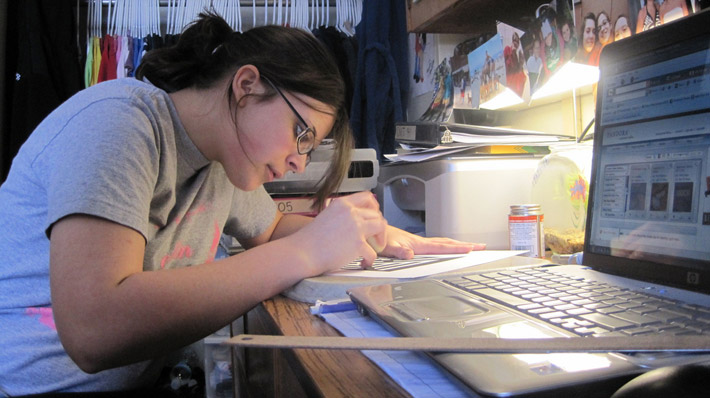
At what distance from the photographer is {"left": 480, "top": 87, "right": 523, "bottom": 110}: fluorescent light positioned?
1.20 meters

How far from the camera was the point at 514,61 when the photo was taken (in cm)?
115

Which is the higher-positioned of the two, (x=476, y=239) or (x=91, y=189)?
(x=91, y=189)

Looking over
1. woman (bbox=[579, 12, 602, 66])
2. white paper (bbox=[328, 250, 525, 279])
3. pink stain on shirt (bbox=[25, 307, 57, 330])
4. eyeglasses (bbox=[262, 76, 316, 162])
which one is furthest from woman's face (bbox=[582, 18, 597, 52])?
pink stain on shirt (bbox=[25, 307, 57, 330])

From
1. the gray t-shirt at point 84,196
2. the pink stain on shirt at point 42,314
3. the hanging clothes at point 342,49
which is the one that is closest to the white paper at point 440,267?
the gray t-shirt at point 84,196

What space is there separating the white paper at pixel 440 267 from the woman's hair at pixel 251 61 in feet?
0.88

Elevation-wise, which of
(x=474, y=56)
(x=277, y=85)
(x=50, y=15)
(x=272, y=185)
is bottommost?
(x=272, y=185)

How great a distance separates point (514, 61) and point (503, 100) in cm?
13

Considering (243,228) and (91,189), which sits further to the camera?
(243,228)

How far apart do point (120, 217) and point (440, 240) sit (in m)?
0.50

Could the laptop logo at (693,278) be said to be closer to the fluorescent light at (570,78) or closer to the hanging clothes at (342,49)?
the fluorescent light at (570,78)

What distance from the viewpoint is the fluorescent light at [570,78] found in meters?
0.96

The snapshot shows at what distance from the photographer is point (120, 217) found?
55cm

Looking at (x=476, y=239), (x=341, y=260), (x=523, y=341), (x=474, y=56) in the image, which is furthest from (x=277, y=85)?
(x=474, y=56)

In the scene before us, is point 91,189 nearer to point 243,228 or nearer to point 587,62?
point 243,228
